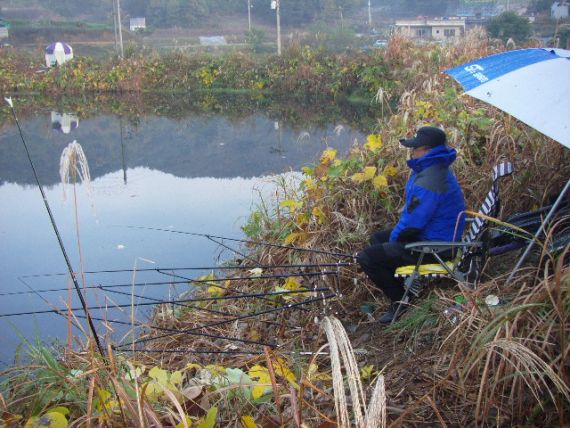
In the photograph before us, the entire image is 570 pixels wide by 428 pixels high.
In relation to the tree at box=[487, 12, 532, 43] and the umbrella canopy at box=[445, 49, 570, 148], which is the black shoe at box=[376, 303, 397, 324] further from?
the tree at box=[487, 12, 532, 43]

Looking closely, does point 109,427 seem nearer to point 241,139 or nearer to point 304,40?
point 241,139

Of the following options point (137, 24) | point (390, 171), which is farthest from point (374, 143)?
point (137, 24)

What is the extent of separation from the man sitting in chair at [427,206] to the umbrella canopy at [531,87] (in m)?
0.40

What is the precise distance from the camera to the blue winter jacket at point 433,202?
3703mm

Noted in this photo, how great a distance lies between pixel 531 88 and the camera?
3.34 meters

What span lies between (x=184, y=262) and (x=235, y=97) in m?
14.5

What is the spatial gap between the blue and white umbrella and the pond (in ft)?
6.98

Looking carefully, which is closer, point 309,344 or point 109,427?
point 109,427

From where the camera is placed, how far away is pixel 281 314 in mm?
4605

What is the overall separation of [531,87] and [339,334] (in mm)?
2325

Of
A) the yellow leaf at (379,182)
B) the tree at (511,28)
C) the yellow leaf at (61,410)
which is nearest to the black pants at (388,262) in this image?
the yellow leaf at (379,182)

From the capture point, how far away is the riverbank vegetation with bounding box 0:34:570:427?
7.55ft

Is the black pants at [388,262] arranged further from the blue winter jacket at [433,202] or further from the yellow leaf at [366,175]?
the yellow leaf at [366,175]

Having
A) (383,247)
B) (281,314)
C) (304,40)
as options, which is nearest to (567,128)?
(383,247)
